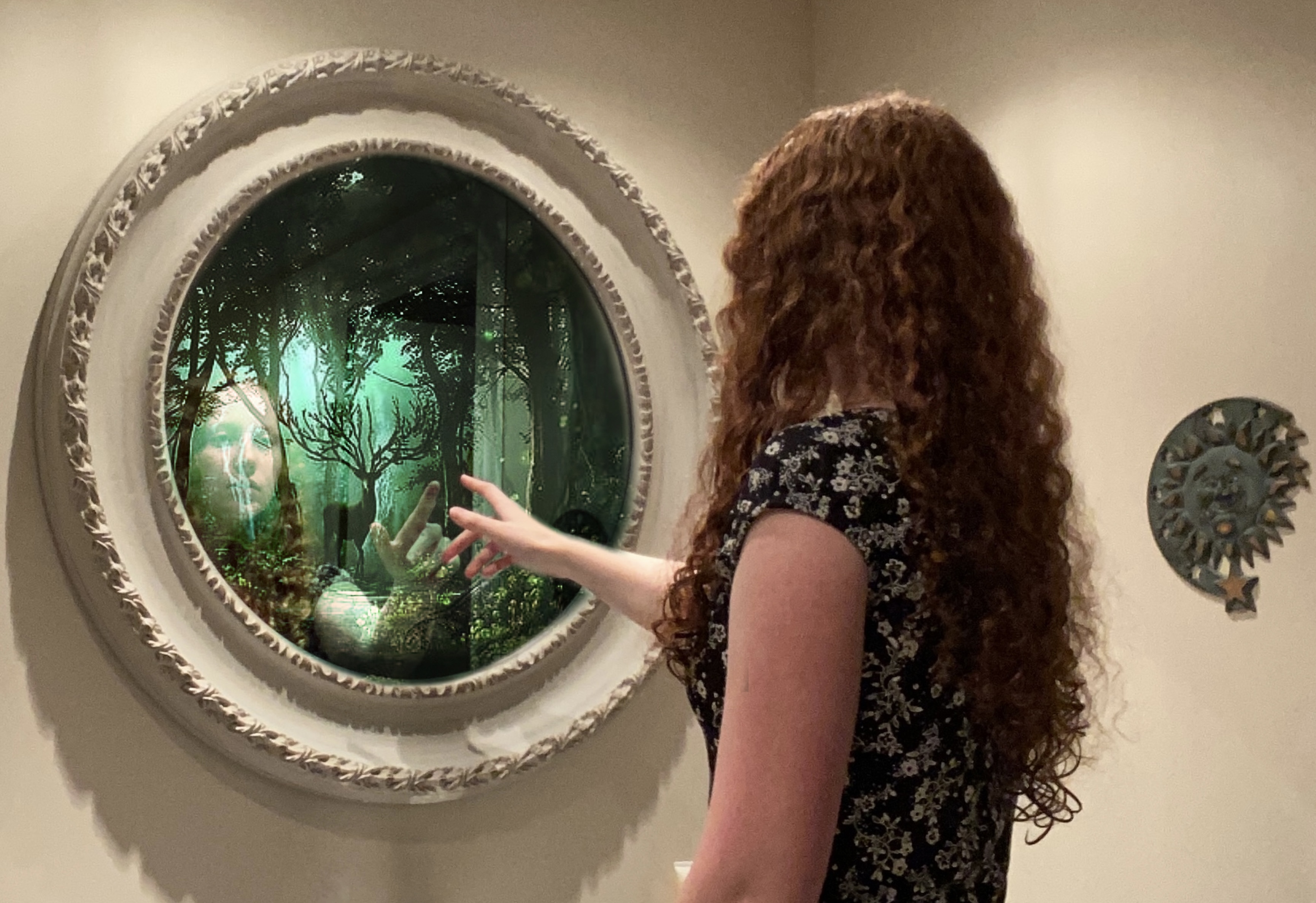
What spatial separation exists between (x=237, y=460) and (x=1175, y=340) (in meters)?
1.24

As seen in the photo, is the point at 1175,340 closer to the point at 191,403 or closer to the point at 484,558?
the point at 484,558

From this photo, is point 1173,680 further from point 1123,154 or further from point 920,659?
point 920,659

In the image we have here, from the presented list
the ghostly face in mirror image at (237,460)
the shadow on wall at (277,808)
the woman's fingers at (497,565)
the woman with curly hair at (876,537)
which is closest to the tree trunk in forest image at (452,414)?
the woman's fingers at (497,565)

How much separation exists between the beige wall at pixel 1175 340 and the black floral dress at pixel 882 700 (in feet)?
2.43

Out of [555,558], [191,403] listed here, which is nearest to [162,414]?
[191,403]

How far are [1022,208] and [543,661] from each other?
988 millimetres

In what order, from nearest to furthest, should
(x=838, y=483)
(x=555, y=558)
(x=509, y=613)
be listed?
(x=838, y=483) → (x=555, y=558) → (x=509, y=613)

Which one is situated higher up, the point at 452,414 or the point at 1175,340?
the point at 1175,340

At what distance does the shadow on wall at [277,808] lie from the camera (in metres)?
1.46

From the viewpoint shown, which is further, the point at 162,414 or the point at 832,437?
the point at 162,414

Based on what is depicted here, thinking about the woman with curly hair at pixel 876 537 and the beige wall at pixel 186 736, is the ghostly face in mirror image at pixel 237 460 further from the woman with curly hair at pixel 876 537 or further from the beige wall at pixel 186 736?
the woman with curly hair at pixel 876 537

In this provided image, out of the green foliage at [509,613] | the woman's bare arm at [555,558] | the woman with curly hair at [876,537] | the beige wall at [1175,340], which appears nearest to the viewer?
the woman with curly hair at [876,537]

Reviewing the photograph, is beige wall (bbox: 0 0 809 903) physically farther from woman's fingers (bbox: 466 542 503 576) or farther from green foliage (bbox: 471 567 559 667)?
woman's fingers (bbox: 466 542 503 576)

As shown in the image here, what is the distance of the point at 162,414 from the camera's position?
1.51 metres
